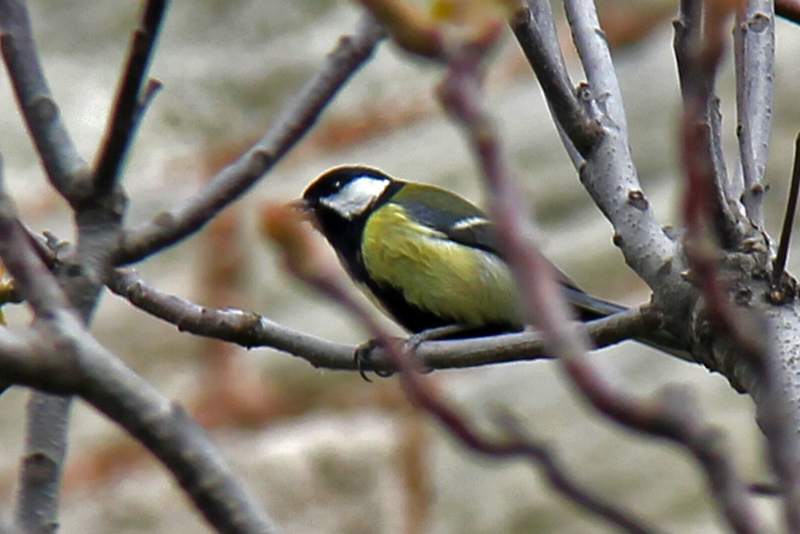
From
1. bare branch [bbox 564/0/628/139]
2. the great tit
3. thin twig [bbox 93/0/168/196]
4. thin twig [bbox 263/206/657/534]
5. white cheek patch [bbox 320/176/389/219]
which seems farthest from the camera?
white cheek patch [bbox 320/176/389/219]

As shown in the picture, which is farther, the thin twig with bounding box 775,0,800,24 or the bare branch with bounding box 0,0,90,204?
the thin twig with bounding box 775,0,800,24

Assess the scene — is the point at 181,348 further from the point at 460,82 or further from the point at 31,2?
the point at 460,82

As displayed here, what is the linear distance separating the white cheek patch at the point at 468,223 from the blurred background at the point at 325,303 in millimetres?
290

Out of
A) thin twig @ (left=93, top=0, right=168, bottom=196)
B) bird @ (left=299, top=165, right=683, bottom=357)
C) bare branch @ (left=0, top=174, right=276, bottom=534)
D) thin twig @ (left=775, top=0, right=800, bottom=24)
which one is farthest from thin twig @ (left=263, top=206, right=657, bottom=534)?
bird @ (left=299, top=165, right=683, bottom=357)

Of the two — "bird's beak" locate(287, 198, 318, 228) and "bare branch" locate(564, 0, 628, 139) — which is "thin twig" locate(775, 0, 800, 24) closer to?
"bare branch" locate(564, 0, 628, 139)

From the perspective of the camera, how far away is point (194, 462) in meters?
0.48

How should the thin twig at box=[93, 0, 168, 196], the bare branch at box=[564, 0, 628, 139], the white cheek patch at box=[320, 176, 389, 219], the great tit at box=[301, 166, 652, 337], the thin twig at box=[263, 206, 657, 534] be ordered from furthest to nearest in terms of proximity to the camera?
the white cheek patch at box=[320, 176, 389, 219]
the great tit at box=[301, 166, 652, 337]
the bare branch at box=[564, 0, 628, 139]
the thin twig at box=[93, 0, 168, 196]
the thin twig at box=[263, 206, 657, 534]

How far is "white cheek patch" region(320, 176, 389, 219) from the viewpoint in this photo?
192 centimetres

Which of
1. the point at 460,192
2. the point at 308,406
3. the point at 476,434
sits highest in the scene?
the point at 460,192

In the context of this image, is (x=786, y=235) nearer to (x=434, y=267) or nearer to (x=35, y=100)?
(x=35, y=100)

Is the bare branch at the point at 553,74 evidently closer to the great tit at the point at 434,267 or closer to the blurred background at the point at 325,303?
the great tit at the point at 434,267

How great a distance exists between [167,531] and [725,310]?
178cm

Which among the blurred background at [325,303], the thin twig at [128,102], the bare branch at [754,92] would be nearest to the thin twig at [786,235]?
the bare branch at [754,92]

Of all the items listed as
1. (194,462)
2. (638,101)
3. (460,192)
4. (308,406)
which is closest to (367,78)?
(460,192)
